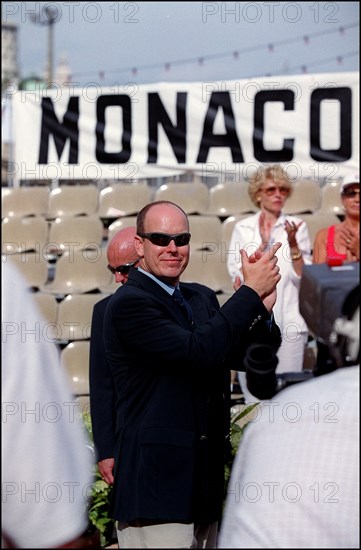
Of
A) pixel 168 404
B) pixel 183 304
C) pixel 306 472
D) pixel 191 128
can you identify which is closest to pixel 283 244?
pixel 191 128

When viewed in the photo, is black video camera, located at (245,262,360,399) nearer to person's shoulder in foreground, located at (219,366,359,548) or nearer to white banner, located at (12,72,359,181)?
person's shoulder in foreground, located at (219,366,359,548)

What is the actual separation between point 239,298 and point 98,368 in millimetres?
1046

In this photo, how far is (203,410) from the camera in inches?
106

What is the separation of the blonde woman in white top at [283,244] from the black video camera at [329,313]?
3.55 meters

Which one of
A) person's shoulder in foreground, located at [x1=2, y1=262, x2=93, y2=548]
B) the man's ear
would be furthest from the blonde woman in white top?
person's shoulder in foreground, located at [x1=2, y1=262, x2=93, y2=548]

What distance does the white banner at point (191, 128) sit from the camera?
23.7 ft

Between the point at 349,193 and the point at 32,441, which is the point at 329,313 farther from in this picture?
the point at 349,193

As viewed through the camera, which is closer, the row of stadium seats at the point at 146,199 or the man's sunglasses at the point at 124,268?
the man's sunglasses at the point at 124,268

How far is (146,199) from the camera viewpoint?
25.6 ft

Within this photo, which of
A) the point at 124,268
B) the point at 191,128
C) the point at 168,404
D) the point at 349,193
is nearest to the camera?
the point at 168,404

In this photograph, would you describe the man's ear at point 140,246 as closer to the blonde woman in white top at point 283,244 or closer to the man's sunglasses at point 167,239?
the man's sunglasses at point 167,239

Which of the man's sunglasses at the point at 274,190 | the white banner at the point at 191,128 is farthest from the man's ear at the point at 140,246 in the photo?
the white banner at the point at 191,128

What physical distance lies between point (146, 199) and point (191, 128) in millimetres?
706

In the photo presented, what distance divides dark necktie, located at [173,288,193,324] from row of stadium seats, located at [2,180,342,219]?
4.38 metres
